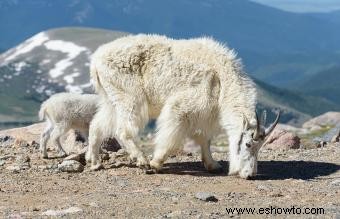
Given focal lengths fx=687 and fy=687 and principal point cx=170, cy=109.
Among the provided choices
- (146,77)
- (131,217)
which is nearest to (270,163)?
(146,77)

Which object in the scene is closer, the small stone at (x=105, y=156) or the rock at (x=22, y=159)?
the rock at (x=22, y=159)

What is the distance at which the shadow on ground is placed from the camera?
13123 mm

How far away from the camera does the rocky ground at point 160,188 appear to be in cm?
927

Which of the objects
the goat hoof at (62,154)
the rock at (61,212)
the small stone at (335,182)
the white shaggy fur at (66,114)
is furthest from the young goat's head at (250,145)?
the white shaggy fur at (66,114)

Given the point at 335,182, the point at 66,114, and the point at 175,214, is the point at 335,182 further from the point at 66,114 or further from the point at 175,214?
the point at 66,114

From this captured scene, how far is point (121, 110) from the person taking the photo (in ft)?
43.3

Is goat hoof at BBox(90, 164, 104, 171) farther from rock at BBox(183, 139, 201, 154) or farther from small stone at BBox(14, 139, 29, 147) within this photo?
small stone at BBox(14, 139, 29, 147)

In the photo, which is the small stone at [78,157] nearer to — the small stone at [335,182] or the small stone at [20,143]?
the small stone at [20,143]

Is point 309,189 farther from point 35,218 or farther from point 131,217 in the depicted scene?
point 35,218

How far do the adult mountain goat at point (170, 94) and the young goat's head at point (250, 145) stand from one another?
114mm

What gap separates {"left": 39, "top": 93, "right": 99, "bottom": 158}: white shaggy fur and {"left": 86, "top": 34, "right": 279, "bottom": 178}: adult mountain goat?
315 cm

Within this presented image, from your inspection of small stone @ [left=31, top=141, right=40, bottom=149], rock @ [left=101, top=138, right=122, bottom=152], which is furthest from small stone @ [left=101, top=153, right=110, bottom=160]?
small stone @ [left=31, top=141, right=40, bottom=149]

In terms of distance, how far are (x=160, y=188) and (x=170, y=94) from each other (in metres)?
2.43

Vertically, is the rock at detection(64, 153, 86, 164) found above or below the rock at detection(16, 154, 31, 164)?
above
